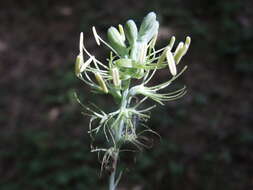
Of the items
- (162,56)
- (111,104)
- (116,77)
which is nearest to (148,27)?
(162,56)

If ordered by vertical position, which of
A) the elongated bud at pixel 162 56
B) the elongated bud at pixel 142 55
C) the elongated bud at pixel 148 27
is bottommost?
the elongated bud at pixel 162 56

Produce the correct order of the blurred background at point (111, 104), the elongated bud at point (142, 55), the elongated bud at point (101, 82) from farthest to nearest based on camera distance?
the blurred background at point (111, 104) → the elongated bud at point (142, 55) → the elongated bud at point (101, 82)

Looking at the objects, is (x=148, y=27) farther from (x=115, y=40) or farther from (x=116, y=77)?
(x=116, y=77)

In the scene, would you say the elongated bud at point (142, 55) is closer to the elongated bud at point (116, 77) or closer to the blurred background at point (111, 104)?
the elongated bud at point (116, 77)

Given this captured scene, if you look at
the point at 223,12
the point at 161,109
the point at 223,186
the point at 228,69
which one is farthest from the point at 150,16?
the point at 223,12

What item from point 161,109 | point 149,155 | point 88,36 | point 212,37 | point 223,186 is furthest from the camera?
point 88,36

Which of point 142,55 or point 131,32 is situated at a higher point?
point 131,32

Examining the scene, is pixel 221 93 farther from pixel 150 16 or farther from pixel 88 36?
pixel 150 16

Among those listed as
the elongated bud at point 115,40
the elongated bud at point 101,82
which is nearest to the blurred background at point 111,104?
the elongated bud at point 115,40
